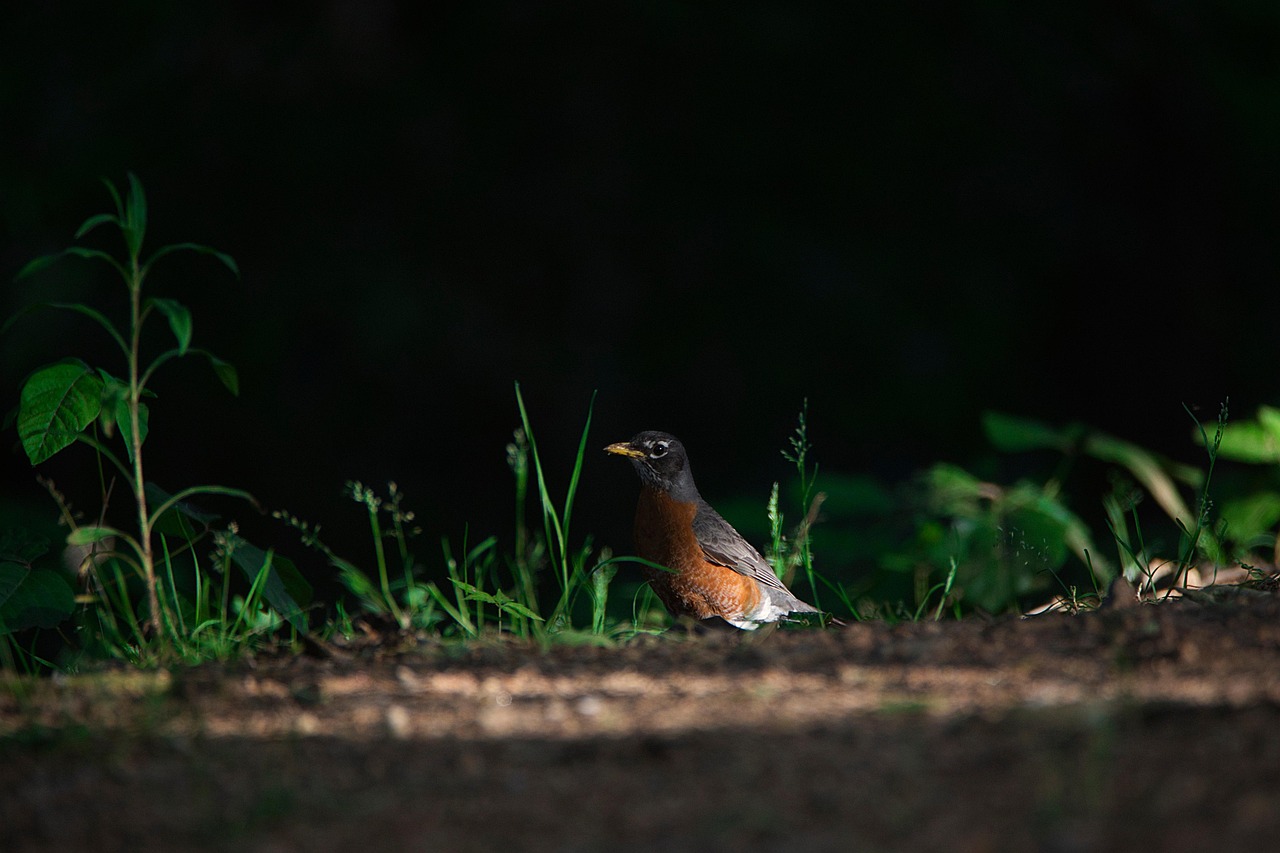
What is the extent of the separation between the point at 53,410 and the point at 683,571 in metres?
1.98

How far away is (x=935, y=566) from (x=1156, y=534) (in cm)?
189

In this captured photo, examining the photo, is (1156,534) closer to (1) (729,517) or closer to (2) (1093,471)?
(1) (729,517)

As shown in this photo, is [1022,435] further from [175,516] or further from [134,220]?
[134,220]

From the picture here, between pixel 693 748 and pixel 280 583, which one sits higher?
pixel 693 748

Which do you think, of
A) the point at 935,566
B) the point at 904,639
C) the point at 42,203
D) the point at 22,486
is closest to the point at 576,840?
the point at 904,639

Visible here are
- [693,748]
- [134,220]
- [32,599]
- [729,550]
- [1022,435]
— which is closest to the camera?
[693,748]

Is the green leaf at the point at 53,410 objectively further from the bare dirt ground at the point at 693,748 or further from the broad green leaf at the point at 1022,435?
the broad green leaf at the point at 1022,435

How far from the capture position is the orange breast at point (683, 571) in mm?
4203

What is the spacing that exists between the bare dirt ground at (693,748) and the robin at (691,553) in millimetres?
1475

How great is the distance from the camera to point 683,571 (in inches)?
165

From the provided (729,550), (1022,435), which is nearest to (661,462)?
(729,550)

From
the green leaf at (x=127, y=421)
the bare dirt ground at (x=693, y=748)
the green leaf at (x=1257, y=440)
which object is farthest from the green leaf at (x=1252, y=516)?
the green leaf at (x=127, y=421)

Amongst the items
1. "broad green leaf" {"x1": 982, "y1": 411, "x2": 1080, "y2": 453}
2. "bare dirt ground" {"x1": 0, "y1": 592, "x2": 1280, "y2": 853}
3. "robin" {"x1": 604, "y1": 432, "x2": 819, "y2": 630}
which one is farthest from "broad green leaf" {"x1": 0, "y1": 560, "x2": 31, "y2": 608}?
"broad green leaf" {"x1": 982, "y1": 411, "x2": 1080, "y2": 453}

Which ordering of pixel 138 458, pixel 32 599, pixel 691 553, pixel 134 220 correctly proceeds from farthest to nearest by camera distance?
pixel 691 553
pixel 32 599
pixel 134 220
pixel 138 458
